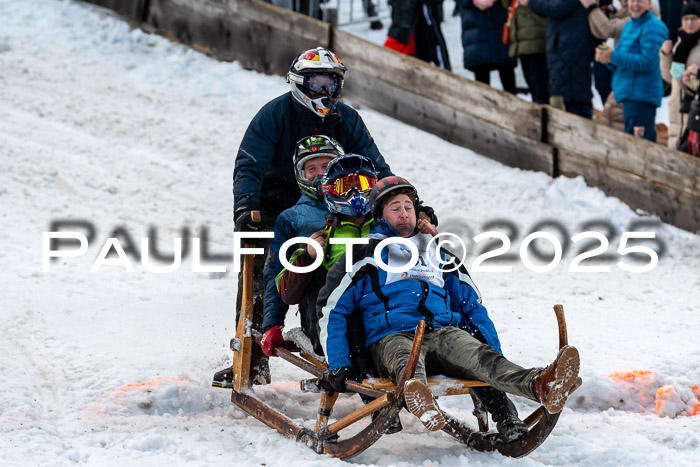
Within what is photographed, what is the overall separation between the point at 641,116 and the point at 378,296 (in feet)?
19.2

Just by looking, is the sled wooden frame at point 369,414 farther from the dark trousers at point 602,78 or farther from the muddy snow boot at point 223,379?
the dark trousers at point 602,78

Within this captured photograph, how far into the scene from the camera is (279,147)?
607cm

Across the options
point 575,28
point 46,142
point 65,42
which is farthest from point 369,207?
point 65,42

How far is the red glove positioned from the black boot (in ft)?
3.58

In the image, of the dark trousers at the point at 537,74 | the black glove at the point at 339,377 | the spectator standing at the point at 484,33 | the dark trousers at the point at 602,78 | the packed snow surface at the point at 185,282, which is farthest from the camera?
the dark trousers at the point at 602,78

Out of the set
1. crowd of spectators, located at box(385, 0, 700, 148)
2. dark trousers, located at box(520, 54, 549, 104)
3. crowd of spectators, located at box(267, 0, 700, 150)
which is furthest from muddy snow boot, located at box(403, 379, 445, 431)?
dark trousers, located at box(520, 54, 549, 104)

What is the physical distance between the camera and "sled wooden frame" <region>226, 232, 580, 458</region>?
4.57 metres

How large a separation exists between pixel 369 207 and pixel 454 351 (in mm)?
886

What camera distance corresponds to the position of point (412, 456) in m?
4.86

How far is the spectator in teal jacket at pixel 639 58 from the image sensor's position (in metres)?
9.52

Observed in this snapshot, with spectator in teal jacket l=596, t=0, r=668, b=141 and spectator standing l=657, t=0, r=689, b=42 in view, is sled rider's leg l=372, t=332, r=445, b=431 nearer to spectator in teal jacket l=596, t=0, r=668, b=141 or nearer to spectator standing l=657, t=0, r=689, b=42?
spectator in teal jacket l=596, t=0, r=668, b=141

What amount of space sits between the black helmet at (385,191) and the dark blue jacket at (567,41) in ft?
17.9

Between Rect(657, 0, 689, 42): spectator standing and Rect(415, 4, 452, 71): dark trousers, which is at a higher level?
Rect(657, 0, 689, 42): spectator standing

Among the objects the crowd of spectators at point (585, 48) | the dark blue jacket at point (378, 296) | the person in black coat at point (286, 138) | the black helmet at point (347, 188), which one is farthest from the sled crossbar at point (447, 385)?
the crowd of spectators at point (585, 48)
